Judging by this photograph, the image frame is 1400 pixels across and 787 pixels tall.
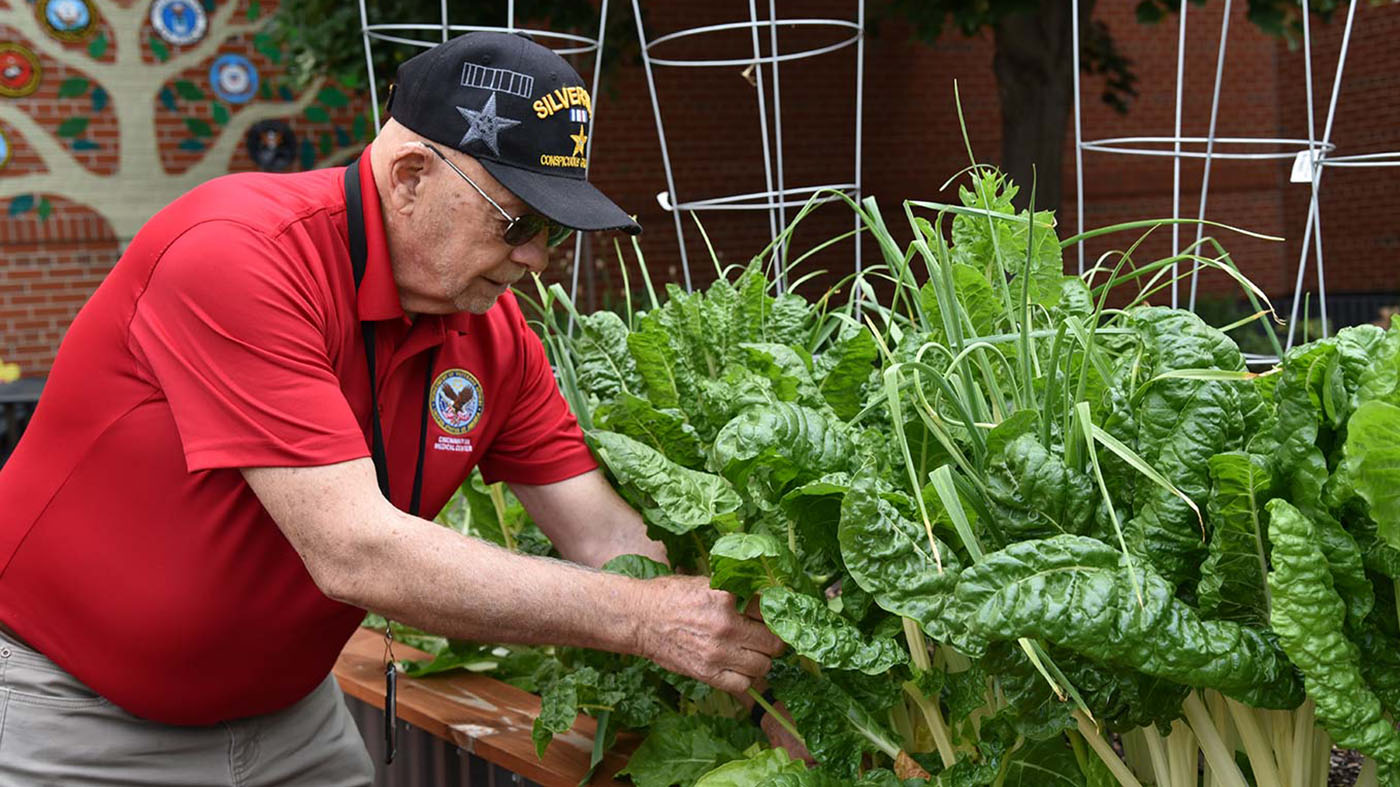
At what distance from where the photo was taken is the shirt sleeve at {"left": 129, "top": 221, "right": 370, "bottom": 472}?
1503mm

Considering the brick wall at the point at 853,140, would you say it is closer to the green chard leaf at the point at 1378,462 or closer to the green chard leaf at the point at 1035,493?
the green chard leaf at the point at 1035,493

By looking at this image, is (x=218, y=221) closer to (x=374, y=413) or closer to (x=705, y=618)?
(x=374, y=413)

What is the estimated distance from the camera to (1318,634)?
1.04 metres

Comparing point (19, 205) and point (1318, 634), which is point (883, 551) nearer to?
point (1318, 634)

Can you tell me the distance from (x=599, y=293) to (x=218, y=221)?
345 inches

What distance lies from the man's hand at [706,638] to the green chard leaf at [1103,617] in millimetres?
424

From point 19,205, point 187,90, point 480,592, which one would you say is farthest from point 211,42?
point 480,592

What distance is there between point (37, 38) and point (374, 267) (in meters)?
7.74

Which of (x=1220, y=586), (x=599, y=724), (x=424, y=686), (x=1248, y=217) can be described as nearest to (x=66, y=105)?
(x=424, y=686)

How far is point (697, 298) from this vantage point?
79.4 inches

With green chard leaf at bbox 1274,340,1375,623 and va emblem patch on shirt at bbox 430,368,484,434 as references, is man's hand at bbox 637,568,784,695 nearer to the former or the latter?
va emblem patch on shirt at bbox 430,368,484,434

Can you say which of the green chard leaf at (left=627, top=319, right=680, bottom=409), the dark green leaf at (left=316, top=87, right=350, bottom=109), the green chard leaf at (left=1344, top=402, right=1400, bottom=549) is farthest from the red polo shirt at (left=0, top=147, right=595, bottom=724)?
the dark green leaf at (left=316, top=87, right=350, bottom=109)

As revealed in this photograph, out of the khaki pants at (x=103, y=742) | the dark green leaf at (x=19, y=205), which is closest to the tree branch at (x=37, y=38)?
the dark green leaf at (x=19, y=205)

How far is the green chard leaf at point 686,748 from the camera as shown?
175cm
